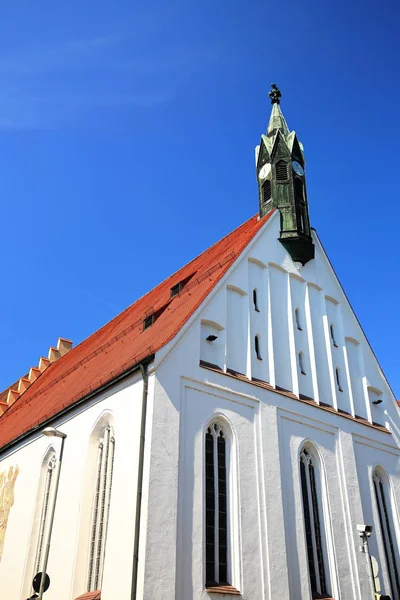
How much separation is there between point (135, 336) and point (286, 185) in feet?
26.9

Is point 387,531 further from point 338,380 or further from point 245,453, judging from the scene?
point 245,453

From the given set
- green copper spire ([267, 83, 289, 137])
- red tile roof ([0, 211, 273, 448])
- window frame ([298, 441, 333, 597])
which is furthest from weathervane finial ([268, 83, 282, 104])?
window frame ([298, 441, 333, 597])

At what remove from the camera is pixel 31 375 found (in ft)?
99.9

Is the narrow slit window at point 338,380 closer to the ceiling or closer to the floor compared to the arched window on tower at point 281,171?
closer to the floor

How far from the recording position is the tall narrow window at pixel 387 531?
16422mm

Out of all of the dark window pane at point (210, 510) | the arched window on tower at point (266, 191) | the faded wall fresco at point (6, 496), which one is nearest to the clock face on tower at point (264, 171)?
the arched window on tower at point (266, 191)

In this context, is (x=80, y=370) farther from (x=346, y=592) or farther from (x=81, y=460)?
(x=346, y=592)

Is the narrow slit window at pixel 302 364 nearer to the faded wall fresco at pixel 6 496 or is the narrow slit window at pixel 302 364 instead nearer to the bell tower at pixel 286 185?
the bell tower at pixel 286 185

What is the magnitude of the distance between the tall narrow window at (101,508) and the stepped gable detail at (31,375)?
14.7 metres

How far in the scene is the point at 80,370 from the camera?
21016mm

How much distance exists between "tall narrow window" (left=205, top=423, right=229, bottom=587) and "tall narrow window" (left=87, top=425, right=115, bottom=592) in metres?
2.40

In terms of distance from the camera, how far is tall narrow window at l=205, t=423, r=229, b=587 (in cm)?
1269

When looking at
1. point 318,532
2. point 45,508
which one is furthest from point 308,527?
point 45,508

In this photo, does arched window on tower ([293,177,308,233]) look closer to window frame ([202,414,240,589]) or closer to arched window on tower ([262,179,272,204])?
arched window on tower ([262,179,272,204])
